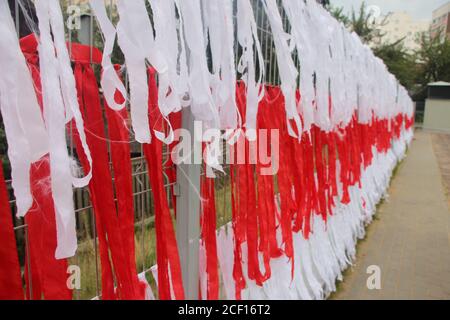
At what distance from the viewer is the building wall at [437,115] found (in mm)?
16280

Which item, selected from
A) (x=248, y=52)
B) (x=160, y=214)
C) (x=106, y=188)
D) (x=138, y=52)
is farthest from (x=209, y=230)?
(x=138, y=52)

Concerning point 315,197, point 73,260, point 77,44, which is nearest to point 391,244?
point 315,197

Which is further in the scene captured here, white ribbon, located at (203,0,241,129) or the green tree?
the green tree

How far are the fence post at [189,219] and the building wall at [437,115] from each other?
56.5ft

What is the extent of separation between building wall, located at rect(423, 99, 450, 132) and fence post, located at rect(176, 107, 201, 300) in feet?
56.5

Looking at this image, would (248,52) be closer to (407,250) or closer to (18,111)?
(18,111)

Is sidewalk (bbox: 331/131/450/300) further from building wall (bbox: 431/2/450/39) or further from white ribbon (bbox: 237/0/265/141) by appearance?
building wall (bbox: 431/2/450/39)

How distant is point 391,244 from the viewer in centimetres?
Answer: 375

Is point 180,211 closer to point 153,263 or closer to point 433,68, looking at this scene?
point 153,263

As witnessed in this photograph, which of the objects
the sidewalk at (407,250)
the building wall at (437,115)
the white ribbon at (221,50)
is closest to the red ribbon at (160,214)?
the white ribbon at (221,50)

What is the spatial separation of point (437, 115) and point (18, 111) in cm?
1988

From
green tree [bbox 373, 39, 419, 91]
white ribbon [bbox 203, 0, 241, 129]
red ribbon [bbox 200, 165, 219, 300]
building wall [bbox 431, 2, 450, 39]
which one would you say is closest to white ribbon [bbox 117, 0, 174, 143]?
white ribbon [bbox 203, 0, 241, 129]

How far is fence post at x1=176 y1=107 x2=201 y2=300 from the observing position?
1391 millimetres

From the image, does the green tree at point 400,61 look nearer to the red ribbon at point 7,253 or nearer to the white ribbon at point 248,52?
the white ribbon at point 248,52
